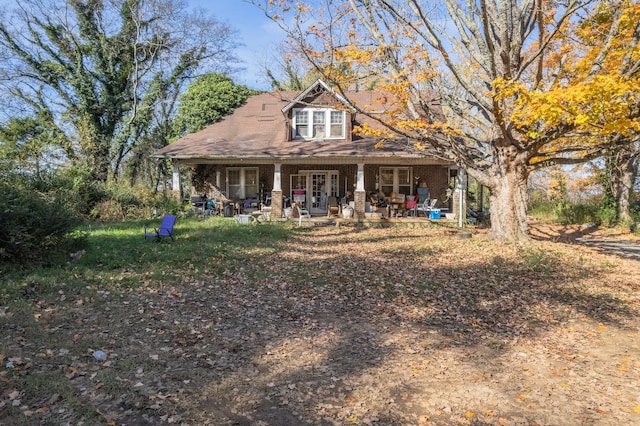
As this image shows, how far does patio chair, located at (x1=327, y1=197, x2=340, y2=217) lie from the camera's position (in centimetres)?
1801

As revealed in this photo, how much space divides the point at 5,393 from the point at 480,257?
31.5 feet

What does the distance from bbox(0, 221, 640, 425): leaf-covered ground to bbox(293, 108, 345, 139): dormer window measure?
11857mm

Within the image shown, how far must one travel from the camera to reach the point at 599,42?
35.2 feet

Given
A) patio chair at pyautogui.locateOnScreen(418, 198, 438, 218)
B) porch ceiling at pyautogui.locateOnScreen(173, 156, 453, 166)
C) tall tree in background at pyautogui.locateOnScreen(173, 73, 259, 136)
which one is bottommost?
patio chair at pyautogui.locateOnScreen(418, 198, 438, 218)

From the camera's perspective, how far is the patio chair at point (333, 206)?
18.0m

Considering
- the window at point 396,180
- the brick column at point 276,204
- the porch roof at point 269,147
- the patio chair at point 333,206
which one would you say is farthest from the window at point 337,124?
the brick column at point 276,204

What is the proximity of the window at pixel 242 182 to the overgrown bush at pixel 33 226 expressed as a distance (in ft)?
39.5

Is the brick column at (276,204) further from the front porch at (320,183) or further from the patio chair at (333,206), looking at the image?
the patio chair at (333,206)

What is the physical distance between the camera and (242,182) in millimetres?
20828

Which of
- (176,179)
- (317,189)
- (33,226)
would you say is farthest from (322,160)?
(33,226)

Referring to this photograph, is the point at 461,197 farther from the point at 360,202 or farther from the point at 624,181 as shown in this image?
the point at 624,181

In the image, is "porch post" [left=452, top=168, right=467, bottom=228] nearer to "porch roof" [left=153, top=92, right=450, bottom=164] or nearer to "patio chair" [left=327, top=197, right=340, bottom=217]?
"porch roof" [left=153, top=92, right=450, bottom=164]

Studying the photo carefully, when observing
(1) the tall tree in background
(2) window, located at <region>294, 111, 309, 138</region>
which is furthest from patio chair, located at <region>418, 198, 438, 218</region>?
(1) the tall tree in background

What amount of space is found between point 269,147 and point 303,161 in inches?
77.3
